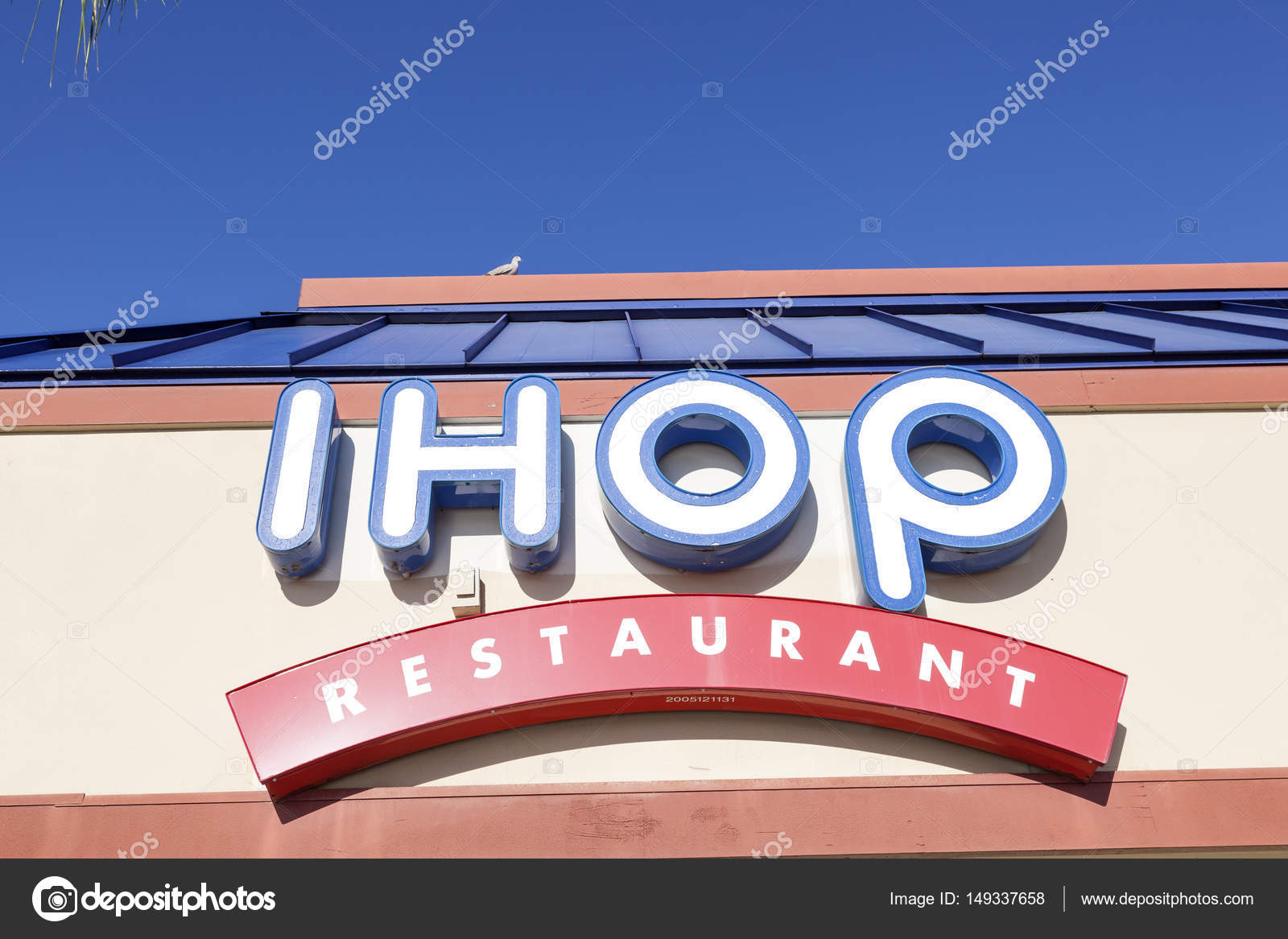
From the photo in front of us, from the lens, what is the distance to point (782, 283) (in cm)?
1638

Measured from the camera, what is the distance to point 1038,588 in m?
8.42

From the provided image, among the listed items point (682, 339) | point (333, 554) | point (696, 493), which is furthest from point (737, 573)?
point (682, 339)

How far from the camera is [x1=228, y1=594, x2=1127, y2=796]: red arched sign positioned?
714 centimetres

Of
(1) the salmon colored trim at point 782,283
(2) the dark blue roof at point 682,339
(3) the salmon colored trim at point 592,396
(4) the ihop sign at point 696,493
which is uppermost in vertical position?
(1) the salmon colored trim at point 782,283

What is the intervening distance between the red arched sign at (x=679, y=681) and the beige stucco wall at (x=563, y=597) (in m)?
0.31

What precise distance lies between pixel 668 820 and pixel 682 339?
275 inches

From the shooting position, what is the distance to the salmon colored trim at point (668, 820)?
22.7 ft

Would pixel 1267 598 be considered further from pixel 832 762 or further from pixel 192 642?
pixel 192 642

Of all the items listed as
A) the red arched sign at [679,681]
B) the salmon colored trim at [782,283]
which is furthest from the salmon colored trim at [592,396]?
the salmon colored trim at [782,283]

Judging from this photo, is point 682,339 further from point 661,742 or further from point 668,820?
point 668,820

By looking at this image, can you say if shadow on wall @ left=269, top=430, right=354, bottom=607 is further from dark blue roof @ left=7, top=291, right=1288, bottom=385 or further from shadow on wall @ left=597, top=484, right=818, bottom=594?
shadow on wall @ left=597, top=484, right=818, bottom=594

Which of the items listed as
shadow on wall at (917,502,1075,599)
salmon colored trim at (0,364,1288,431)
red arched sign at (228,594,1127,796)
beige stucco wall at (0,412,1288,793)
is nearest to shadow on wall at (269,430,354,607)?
beige stucco wall at (0,412,1288,793)
